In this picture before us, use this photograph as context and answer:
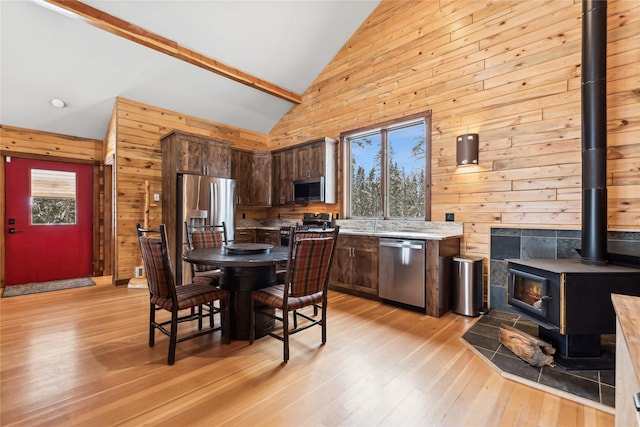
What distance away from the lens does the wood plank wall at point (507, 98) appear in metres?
2.64

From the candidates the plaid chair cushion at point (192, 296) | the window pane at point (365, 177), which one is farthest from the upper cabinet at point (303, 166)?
the plaid chair cushion at point (192, 296)

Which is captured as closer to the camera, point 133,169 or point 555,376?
point 555,376

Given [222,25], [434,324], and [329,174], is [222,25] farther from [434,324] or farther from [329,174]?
[434,324]

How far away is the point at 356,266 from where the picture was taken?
403 centimetres

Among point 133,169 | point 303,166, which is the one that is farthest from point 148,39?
point 303,166

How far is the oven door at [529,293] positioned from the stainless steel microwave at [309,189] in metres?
3.04

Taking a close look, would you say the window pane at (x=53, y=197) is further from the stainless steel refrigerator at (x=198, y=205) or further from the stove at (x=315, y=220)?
the stove at (x=315, y=220)

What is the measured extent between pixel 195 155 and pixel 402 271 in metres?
3.65

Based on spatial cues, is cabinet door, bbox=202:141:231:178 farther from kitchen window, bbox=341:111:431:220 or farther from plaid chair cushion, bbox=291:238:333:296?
plaid chair cushion, bbox=291:238:333:296

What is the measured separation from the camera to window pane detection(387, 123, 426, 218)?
4.10m

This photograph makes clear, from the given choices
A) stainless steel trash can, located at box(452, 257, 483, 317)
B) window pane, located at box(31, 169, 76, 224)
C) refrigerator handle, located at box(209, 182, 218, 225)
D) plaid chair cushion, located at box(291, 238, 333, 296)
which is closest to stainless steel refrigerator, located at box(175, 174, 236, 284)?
refrigerator handle, located at box(209, 182, 218, 225)

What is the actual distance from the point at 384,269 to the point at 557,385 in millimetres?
1927

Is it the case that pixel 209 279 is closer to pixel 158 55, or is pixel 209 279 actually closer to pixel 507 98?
pixel 158 55

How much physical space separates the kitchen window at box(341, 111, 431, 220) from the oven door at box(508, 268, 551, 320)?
1509mm
